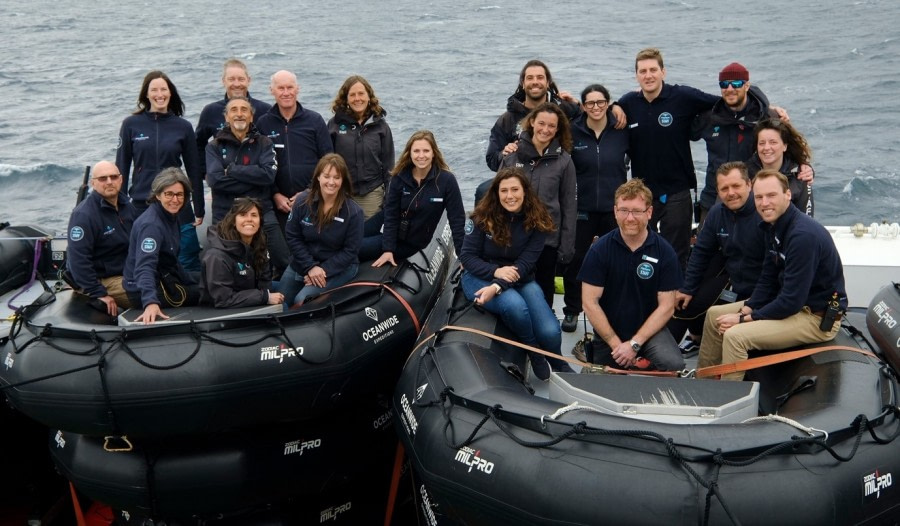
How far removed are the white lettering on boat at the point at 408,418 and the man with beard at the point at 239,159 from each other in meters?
1.94

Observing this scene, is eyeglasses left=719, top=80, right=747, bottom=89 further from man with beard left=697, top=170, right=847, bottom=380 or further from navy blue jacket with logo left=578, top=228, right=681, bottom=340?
navy blue jacket with logo left=578, top=228, right=681, bottom=340

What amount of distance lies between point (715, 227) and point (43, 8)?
4165 cm

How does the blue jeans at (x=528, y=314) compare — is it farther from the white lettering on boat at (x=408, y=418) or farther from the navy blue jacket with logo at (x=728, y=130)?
the navy blue jacket with logo at (x=728, y=130)

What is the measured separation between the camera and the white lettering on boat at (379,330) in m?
5.97

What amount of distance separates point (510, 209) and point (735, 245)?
4.45 ft

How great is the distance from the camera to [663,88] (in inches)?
260

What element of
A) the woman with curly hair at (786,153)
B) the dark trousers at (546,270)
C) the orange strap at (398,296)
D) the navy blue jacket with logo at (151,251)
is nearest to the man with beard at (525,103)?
the dark trousers at (546,270)

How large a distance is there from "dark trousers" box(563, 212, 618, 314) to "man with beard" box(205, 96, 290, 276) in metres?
2.21

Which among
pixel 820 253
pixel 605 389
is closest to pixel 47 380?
pixel 605 389

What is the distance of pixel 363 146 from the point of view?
6891 millimetres

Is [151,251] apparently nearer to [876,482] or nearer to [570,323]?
[570,323]

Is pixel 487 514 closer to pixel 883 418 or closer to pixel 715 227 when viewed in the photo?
pixel 883 418

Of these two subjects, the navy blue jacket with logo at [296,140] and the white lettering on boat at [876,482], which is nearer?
the white lettering on boat at [876,482]

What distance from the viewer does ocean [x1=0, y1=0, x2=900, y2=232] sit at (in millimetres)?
16391
